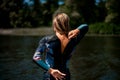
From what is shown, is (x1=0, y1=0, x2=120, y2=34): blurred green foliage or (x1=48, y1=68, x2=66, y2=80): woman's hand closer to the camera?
(x1=48, y1=68, x2=66, y2=80): woman's hand

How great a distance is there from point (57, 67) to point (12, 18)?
49107 mm

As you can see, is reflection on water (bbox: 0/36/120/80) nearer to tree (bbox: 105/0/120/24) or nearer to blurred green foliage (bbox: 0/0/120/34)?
tree (bbox: 105/0/120/24)

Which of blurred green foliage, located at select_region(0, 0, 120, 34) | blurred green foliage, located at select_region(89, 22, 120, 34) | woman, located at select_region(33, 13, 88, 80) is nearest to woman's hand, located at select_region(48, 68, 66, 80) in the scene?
woman, located at select_region(33, 13, 88, 80)

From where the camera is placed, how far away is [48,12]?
55.1m

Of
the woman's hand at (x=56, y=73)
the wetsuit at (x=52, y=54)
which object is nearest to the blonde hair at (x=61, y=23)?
the wetsuit at (x=52, y=54)

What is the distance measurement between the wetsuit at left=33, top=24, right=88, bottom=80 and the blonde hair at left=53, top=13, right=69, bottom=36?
0.16 metres

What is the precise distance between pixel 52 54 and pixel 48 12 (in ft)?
165

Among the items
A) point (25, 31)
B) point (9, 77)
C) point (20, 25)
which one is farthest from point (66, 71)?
point (20, 25)

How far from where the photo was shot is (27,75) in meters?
13.0

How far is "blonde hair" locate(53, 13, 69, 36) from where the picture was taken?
4.71m

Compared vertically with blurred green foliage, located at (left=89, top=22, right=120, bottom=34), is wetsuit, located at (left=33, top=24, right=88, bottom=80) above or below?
above

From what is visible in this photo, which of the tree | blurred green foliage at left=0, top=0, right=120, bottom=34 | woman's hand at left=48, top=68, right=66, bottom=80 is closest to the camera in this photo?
woman's hand at left=48, top=68, right=66, bottom=80

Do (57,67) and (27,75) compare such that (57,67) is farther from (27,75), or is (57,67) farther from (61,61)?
(27,75)

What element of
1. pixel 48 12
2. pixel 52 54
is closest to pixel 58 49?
pixel 52 54
